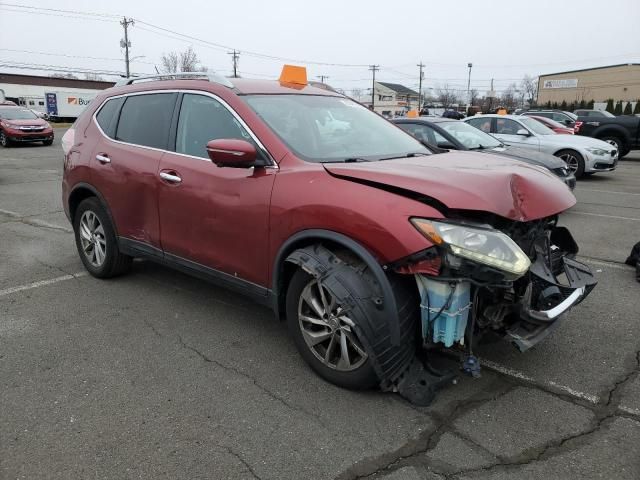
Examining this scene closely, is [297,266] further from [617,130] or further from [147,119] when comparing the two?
[617,130]

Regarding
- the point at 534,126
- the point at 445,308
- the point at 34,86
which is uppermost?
the point at 34,86

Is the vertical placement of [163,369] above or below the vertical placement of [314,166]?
below

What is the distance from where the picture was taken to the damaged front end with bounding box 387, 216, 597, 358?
2631 millimetres

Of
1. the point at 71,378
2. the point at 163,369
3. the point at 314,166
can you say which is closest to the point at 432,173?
the point at 314,166

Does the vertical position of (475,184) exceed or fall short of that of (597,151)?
it exceeds it

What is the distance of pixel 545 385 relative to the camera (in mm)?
3203

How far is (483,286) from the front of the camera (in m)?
2.68

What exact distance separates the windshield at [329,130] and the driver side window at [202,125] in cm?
21

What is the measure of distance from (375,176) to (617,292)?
10.6 ft

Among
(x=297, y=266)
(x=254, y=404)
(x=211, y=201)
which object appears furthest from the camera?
(x=211, y=201)

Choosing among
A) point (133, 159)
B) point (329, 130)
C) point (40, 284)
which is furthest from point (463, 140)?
point (40, 284)

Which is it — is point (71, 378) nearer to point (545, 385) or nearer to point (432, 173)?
point (432, 173)

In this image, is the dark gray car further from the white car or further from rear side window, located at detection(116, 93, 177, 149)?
rear side window, located at detection(116, 93, 177, 149)

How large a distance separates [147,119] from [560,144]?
1069 cm
